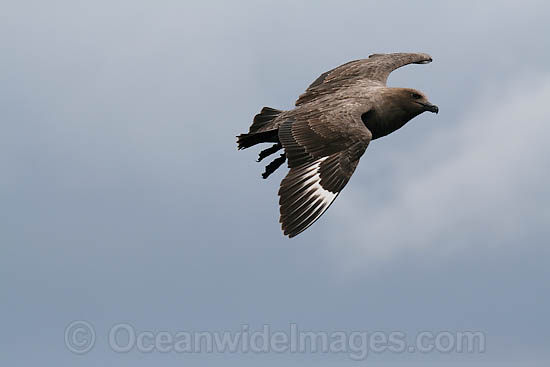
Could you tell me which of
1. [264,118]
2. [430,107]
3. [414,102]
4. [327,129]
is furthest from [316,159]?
[430,107]

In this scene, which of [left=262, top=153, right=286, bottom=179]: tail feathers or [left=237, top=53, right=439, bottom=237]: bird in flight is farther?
[left=262, top=153, right=286, bottom=179]: tail feathers

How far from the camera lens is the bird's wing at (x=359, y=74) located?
47.0 ft

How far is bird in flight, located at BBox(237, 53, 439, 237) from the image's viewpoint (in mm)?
11336

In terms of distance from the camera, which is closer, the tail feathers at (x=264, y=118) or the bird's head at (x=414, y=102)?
the tail feathers at (x=264, y=118)

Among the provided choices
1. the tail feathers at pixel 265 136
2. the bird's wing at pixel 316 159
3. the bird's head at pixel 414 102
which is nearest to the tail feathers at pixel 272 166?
the tail feathers at pixel 265 136

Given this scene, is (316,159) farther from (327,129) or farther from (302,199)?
(302,199)

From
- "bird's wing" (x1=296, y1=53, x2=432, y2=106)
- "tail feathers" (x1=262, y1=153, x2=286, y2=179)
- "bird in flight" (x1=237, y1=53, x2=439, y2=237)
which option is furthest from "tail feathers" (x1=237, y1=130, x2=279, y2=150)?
"bird's wing" (x1=296, y1=53, x2=432, y2=106)

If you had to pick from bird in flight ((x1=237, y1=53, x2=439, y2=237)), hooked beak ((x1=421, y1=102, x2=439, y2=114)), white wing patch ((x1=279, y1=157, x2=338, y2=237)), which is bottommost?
white wing patch ((x1=279, y1=157, x2=338, y2=237))

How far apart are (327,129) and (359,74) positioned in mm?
3145

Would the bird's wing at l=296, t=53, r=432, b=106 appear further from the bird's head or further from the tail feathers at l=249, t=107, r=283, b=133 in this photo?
the bird's head

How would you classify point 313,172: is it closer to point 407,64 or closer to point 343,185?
point 343,185

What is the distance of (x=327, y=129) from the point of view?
40.0ft

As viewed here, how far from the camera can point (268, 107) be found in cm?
1377

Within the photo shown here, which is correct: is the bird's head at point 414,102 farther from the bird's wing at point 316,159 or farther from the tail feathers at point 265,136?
the tail feathers at point 265,136
